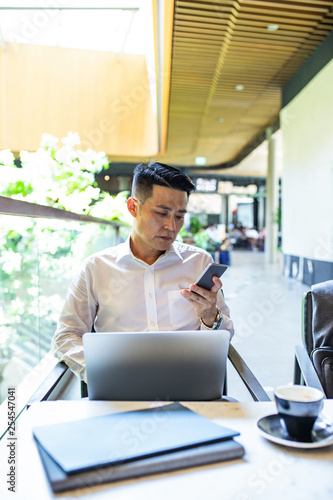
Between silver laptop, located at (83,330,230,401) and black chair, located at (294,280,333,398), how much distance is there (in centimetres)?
79

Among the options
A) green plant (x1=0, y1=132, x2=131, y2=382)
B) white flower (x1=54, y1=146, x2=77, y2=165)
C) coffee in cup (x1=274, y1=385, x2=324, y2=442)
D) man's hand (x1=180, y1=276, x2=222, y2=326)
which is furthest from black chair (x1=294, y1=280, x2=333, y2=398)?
white flower (x1=54, y1=146, x2=77, y2=165)

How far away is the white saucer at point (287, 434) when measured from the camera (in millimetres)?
841

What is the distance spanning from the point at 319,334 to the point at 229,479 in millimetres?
1229

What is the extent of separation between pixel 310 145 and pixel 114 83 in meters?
5.95

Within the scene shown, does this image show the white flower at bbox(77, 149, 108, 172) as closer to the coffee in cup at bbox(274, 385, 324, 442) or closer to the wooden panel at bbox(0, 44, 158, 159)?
the coffee in cup at bbox(274, 385, 324, 442)

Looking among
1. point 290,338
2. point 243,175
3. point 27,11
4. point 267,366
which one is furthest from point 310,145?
point 243,175

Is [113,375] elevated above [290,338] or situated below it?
above

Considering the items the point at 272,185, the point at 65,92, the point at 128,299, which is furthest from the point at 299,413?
the point at 272,185

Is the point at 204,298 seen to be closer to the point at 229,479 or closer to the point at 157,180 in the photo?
the point at 157,180

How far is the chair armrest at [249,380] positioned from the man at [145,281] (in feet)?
0.48

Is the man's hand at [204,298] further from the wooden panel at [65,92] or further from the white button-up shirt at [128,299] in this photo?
the wooden panel at [65,92]

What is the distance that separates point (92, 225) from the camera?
15.9ft

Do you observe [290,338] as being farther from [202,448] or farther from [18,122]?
[18,122]

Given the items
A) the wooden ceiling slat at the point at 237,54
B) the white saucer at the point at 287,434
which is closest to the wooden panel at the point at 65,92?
the wooden ceiling slat at the point at 237,54
